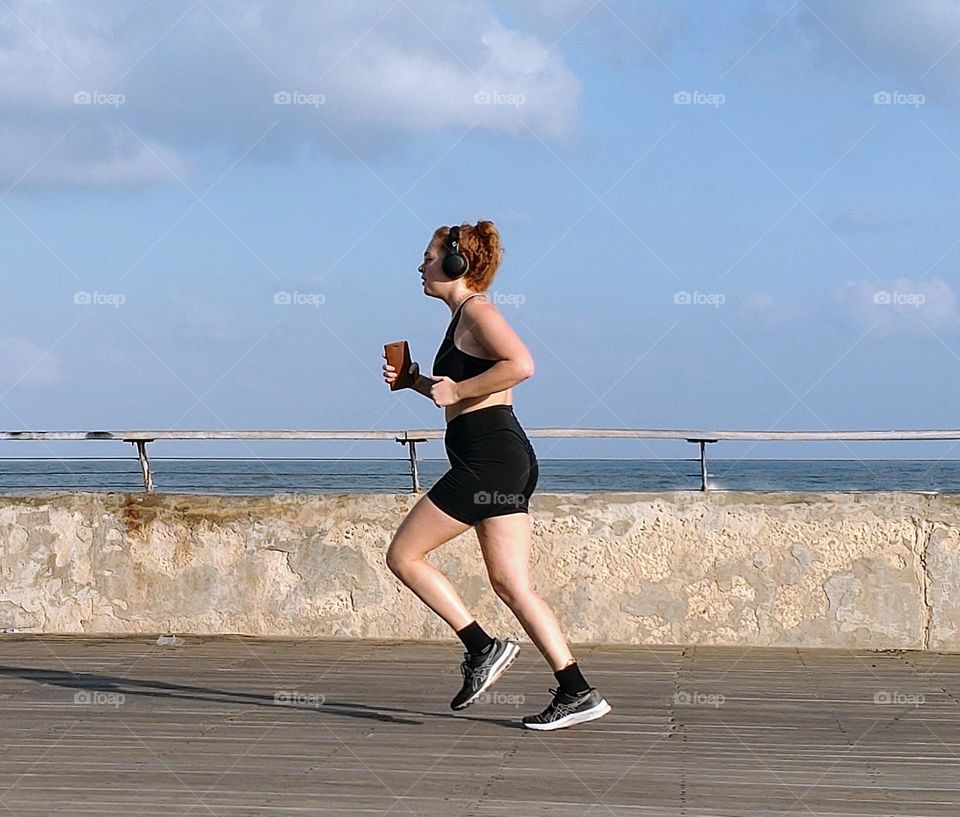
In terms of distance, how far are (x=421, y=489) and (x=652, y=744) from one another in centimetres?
331

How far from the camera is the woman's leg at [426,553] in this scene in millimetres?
5098

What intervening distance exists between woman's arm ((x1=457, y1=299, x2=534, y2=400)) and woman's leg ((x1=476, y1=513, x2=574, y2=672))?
18.4 inches

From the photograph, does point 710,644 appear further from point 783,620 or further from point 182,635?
point 182,635

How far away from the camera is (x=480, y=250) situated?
207 inches

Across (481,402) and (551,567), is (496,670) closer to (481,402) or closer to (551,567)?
(481,402)

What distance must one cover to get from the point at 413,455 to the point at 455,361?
2.70 m

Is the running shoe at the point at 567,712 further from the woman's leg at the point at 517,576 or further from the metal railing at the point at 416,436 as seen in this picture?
the metal railing at the point at 416,436

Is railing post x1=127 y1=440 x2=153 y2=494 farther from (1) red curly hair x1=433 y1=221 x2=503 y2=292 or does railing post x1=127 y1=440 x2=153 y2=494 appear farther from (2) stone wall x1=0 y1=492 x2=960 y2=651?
(1) red curly hair x1=433 y1=221 x2=503 y2=292

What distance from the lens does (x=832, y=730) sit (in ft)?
17.1

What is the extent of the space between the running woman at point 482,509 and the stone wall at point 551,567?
221cm

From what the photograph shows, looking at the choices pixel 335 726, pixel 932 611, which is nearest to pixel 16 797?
pixel 335 726

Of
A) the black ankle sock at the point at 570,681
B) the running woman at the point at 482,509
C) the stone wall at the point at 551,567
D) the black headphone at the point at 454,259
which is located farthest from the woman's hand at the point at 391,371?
the stone wall at the point at 551,567

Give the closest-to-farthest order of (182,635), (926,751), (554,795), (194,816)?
(194,816), (554,795), (926,751), (182,635)

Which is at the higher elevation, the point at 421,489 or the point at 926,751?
the point at 421,489
